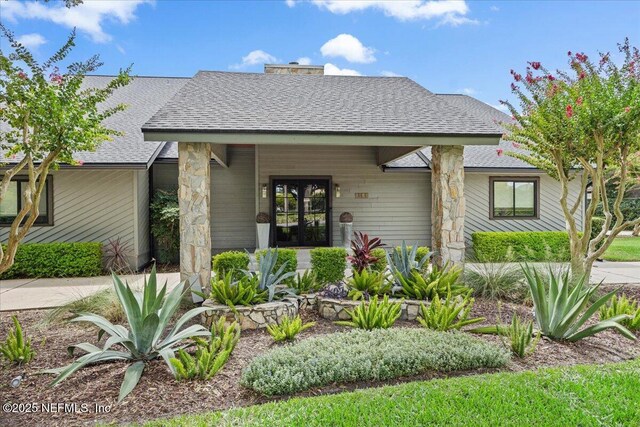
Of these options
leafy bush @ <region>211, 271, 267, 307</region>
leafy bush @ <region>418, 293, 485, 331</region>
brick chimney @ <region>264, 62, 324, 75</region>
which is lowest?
leafy bush @ <region>418, 293, 485, 331</region>

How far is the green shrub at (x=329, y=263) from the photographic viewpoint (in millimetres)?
7656

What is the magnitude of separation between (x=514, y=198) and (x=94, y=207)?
12849 millimetres

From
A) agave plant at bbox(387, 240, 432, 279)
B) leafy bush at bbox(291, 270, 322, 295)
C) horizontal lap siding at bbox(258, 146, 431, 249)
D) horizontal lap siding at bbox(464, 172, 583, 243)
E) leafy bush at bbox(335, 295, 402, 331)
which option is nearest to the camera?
leafy bush at bbox(335, 295, 402, 331)

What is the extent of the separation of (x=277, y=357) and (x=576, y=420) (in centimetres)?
249

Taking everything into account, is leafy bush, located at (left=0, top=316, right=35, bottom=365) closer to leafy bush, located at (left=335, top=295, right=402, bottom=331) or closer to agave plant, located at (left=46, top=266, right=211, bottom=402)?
agave plant, located at (left=46, top=266, right=211, bottom=402)

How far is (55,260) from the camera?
9.55m

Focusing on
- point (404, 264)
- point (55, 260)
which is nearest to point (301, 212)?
Answer: point (404, 264)

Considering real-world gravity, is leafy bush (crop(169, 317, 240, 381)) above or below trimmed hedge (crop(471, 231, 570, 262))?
below

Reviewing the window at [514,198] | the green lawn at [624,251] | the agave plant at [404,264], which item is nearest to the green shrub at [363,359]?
the agave plant at [404,264]

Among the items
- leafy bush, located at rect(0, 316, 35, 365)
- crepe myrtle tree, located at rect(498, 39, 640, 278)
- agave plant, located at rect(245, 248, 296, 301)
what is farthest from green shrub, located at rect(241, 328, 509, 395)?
crepe myrtle tree, located at rect(498, 39, 640, 278)

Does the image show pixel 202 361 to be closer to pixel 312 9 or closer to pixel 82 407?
pixel 82 407

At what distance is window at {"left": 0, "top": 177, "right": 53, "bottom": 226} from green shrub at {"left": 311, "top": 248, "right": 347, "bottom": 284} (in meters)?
7.68

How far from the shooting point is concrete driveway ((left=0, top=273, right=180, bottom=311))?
687 centimetres

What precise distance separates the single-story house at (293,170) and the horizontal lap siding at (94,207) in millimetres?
27
